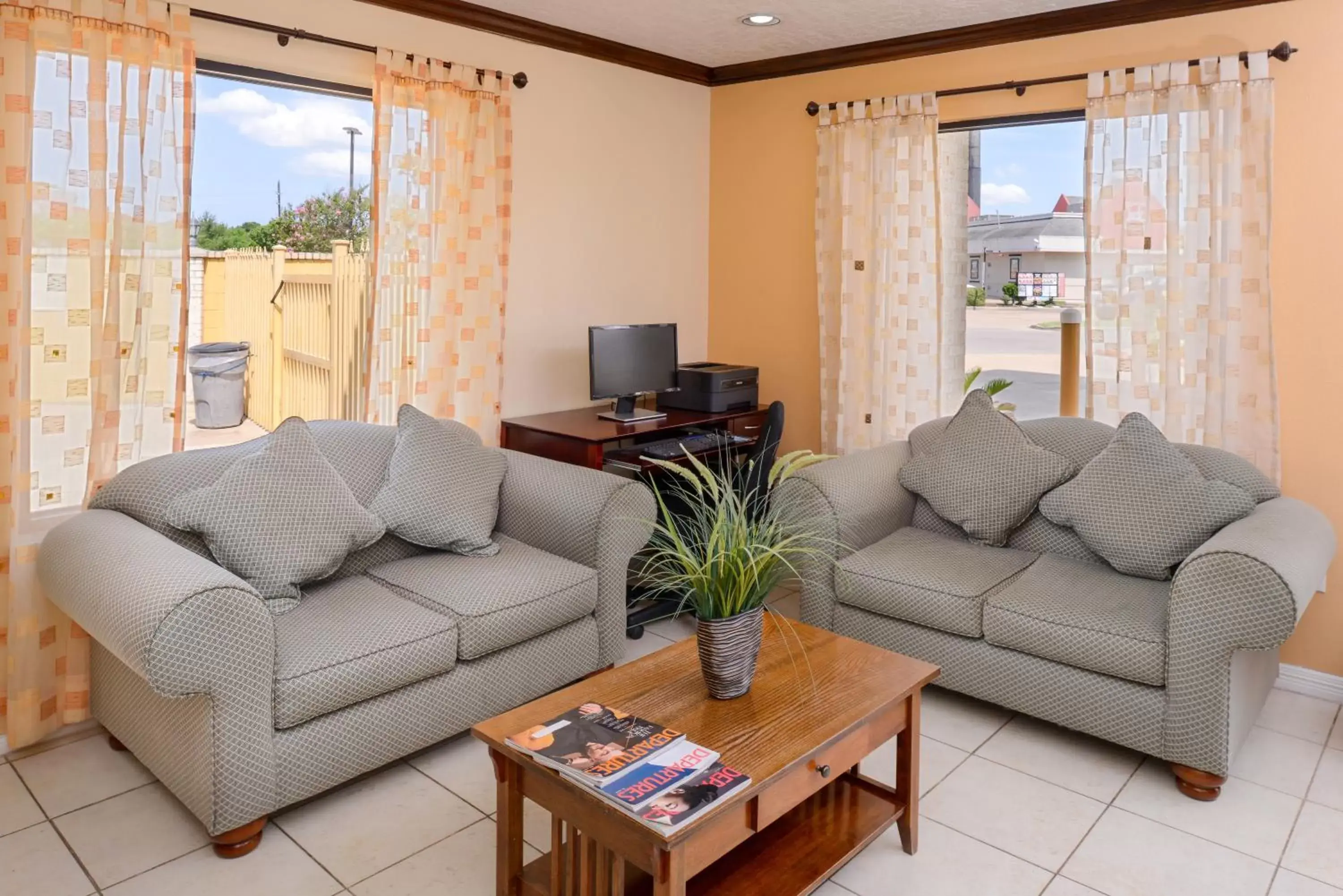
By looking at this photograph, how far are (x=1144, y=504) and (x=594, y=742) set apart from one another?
2097mm

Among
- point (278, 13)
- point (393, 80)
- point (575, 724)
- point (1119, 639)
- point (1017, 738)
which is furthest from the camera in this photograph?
point (393, 80)

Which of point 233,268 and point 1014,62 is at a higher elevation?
point 1014,62

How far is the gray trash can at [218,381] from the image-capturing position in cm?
332

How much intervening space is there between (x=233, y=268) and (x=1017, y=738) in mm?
3100

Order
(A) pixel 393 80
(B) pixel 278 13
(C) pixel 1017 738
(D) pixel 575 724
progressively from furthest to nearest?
1. (A) pixel 393 80
2. (B) pixel 278 13
3. (C) pixel 1017 738
4. (D) pixel 575 724

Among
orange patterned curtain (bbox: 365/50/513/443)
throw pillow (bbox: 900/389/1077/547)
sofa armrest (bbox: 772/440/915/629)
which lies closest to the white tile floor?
sofa armrest (bbox: 772/440/915/629)

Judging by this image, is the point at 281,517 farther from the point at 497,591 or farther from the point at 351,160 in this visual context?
the point at 351,160

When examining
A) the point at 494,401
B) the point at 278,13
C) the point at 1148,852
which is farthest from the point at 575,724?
the point at 278,13

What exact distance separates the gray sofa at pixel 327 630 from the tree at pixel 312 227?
2.48 ft

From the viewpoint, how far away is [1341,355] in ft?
10.6

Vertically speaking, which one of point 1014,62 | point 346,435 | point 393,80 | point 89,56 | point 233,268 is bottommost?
point 346,435

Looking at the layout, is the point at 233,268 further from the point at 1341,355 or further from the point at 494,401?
the point at 1341,355

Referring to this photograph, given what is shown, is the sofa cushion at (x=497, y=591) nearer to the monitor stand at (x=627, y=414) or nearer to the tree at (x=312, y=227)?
the monitor stand at (x=627, y=414)

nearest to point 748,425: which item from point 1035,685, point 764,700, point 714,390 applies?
point 714,390
